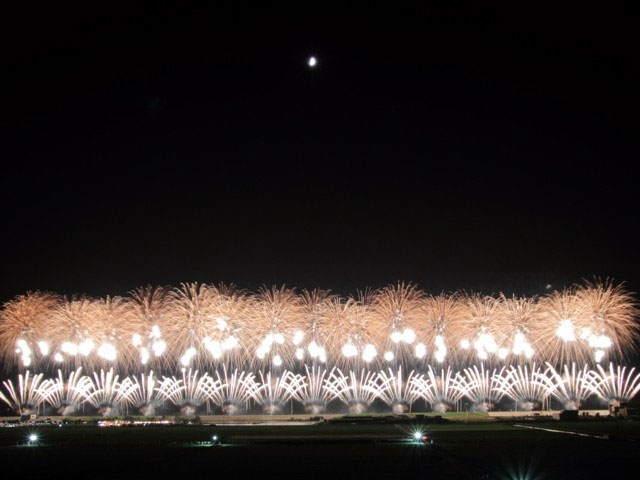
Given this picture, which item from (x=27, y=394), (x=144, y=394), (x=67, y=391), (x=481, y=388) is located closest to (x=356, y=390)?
(x=481, y=388)

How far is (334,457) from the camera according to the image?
26906mm

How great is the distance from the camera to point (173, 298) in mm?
65125

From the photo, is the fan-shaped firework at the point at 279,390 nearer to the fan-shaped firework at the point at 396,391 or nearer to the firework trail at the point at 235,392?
the firework trail at the point at 235,392

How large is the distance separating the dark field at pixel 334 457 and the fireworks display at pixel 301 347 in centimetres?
2482

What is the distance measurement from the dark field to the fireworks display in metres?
24.8

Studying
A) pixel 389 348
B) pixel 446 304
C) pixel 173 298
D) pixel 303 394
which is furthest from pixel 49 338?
pixel 446 304

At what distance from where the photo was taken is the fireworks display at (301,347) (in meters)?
63.4

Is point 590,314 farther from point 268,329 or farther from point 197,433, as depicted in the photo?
point 197,433

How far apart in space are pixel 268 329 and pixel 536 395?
21976 mm

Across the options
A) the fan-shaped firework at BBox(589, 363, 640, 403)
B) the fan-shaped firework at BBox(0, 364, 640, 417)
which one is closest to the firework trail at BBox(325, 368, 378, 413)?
the fan-shaped firework at BBox(0, 364, 640, 417)

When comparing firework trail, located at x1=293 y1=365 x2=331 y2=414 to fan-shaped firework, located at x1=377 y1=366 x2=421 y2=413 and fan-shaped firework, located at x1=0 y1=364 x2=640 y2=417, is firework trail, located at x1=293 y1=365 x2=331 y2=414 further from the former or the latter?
fan-shaped firework, located at x1=377 y1=366 x2=421 y2=413

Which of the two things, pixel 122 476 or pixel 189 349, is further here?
pixel 189 349

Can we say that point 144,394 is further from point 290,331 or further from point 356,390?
point 356,390

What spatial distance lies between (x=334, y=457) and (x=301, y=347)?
38.4 metres
